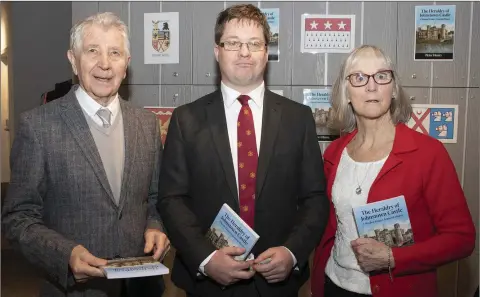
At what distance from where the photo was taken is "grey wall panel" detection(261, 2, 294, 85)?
3559mm

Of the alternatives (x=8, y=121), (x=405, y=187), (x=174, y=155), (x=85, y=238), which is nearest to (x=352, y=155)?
(x=405, y=187)

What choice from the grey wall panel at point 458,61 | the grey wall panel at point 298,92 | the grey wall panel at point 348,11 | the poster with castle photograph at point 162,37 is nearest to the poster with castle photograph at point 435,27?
the grey wall panel at point 458,61

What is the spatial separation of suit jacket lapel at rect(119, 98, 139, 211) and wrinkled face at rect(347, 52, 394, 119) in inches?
41.3

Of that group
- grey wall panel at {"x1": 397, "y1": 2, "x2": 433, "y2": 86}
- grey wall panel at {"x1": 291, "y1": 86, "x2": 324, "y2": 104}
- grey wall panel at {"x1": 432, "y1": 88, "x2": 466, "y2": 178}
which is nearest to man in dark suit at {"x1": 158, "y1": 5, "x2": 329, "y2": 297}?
grey wall panel at {"x1": 291, "y1": 86, "x2": 324, "y2": 104}

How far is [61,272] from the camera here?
1.94 meters

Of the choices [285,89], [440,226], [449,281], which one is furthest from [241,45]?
[449,281]

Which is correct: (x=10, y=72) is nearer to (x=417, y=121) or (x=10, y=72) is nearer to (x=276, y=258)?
(x=417, y=121)

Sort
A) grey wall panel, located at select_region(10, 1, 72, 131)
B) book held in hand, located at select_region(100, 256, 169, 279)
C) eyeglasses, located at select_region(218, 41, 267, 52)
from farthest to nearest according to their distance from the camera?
grey wall panel, located at select_region(10, 1, 72, 131)
eyeglasses, located at select_region(218, 41, 267, 52)
book held in hand, located at select_region(100, 256, 169, 279)

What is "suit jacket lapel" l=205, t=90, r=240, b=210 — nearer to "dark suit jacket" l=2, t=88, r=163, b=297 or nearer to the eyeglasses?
the eyeglasses

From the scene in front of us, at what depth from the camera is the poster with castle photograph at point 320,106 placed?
3.58 metres

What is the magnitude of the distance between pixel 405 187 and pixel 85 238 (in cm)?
140

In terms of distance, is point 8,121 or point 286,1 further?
point 8,121

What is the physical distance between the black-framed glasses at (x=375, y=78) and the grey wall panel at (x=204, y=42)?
1546mm

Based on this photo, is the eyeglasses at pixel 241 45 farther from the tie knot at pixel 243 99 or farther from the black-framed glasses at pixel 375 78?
the black-framed glasses at pixel 375 78
